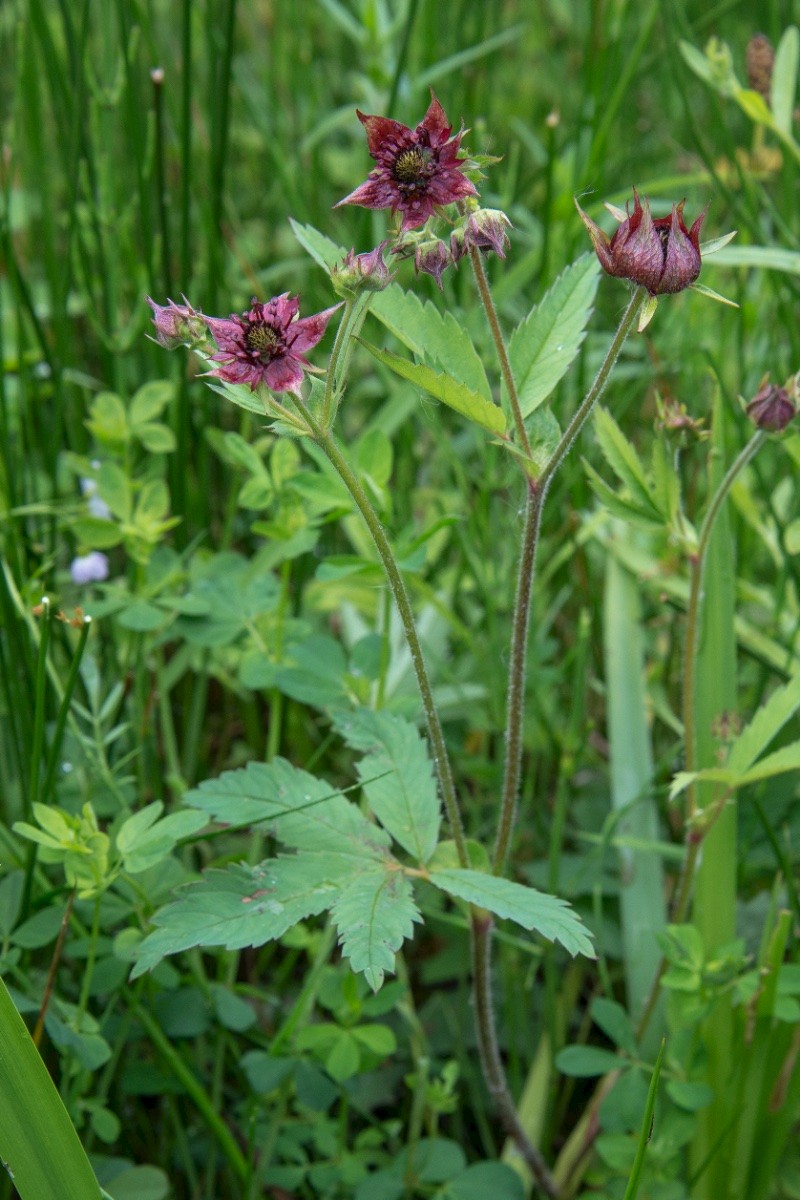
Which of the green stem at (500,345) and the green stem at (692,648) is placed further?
the green stem at (692,648)

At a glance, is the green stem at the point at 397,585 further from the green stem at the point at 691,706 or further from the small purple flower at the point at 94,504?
the small purple flower at the point at 94,504

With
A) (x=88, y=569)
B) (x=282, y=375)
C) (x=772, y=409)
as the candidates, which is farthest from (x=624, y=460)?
(x=88, y=569)

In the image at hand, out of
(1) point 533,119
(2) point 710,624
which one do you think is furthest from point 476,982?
(1) point 533,119

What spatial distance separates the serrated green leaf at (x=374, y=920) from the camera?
96 centimetres

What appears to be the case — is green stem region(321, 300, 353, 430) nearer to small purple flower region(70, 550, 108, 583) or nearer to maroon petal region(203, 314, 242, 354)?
maroon petal region(203, 314, 242, 354)

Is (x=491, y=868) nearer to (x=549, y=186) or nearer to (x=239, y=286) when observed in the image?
(x=549, y=186)

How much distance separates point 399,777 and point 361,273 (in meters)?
0.53

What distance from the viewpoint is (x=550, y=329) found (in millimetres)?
1195

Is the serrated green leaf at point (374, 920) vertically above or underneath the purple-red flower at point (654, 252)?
underneath

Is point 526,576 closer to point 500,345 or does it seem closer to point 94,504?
point 500,345

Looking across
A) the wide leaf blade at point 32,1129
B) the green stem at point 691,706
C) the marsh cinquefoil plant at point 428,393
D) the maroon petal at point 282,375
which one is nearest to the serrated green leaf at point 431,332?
the marsh cinquefoil plant at point 428,393

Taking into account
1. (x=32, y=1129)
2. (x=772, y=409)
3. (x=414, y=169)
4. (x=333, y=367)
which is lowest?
(x=32, y=1129)

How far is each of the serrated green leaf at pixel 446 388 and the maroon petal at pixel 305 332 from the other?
0.04m

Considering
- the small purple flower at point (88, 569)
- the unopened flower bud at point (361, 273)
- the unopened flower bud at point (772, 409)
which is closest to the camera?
the unopened flower bud at point (361, 273)
